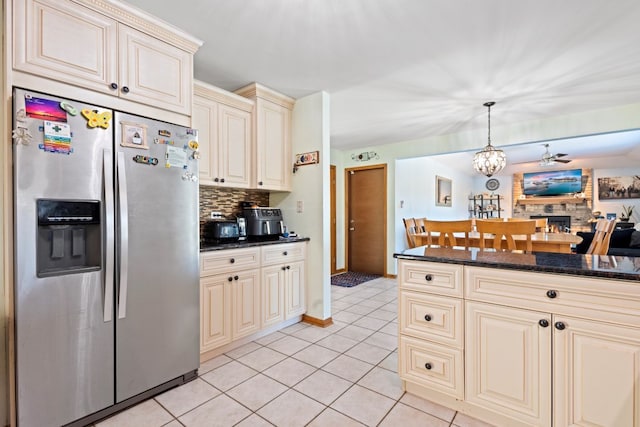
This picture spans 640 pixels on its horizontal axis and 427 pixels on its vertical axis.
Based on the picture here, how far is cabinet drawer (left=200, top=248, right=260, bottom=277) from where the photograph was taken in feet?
7.37

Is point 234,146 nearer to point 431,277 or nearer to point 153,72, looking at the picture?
point 153,72

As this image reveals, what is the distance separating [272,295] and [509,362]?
1.92 m

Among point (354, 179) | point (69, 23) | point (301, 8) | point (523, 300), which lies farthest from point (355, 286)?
point (69, 23)

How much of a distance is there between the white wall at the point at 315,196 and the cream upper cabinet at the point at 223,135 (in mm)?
572

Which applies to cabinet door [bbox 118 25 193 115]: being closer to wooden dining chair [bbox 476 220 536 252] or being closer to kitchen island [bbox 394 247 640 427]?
kitchen island [bbox 394 247 640 427]

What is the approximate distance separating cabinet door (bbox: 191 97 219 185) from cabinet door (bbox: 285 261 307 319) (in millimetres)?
1152

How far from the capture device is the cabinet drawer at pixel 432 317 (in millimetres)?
1642

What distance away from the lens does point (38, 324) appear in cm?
140

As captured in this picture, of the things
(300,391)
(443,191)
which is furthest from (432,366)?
(443,191)

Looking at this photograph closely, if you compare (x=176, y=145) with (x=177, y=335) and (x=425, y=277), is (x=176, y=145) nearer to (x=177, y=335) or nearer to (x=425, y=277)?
(x=177, y=335)

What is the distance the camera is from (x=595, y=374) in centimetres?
128

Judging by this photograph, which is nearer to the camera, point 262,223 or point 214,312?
point 214,312

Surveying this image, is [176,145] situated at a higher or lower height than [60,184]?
higher

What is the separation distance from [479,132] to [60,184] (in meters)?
4.89
